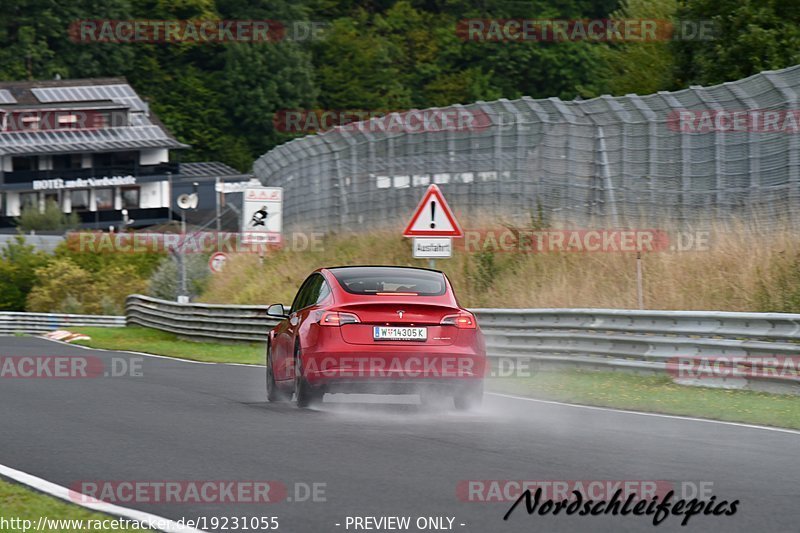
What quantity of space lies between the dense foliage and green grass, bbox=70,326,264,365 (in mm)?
58631

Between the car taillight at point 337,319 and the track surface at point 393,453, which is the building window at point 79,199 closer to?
the track surface at point 393,453

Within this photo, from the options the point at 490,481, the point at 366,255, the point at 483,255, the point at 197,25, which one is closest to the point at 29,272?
the point at 197,25

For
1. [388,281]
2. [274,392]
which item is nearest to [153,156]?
[274,392]

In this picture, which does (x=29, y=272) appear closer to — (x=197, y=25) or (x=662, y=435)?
(x=197, y=25)

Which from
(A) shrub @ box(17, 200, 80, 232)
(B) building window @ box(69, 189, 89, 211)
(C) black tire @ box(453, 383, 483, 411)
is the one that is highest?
(B) building window @ box(69, 189, 89, 211)

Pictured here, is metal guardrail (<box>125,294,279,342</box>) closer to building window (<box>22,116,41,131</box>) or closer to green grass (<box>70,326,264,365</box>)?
green grass (<box>70,326,264,365</box>)

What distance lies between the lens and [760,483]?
914 centimetres

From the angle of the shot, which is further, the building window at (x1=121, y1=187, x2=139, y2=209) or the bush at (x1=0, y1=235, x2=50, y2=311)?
the building window at (x1=121, y1=187, x2=139, y2=209)

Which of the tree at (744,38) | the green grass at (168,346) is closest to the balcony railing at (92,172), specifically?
the tree at (744,38)

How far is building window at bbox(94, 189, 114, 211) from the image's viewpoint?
335ft

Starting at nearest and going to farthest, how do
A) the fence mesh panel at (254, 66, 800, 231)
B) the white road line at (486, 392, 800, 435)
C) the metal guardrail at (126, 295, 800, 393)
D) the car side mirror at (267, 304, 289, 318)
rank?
the white road line at (486, 392, 800, 435) < the car side mirror at (267, 304, 289, 318) < the metal guardrail at (126, 295, 800, 393) < the fence mesh panel at (254, 66, 800, 231)

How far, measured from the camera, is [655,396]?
16.5 m

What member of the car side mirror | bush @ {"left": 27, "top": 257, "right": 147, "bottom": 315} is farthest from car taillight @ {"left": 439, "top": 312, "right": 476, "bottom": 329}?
bush @ {"left": 27, "top": 257, "right": 147, "bottom": 315}

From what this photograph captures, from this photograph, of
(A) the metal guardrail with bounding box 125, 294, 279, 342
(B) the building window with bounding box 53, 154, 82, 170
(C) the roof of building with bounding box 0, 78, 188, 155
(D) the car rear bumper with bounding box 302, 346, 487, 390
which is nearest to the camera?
(D) the car rear bumper with bounding box 302, 346, 487, 390
